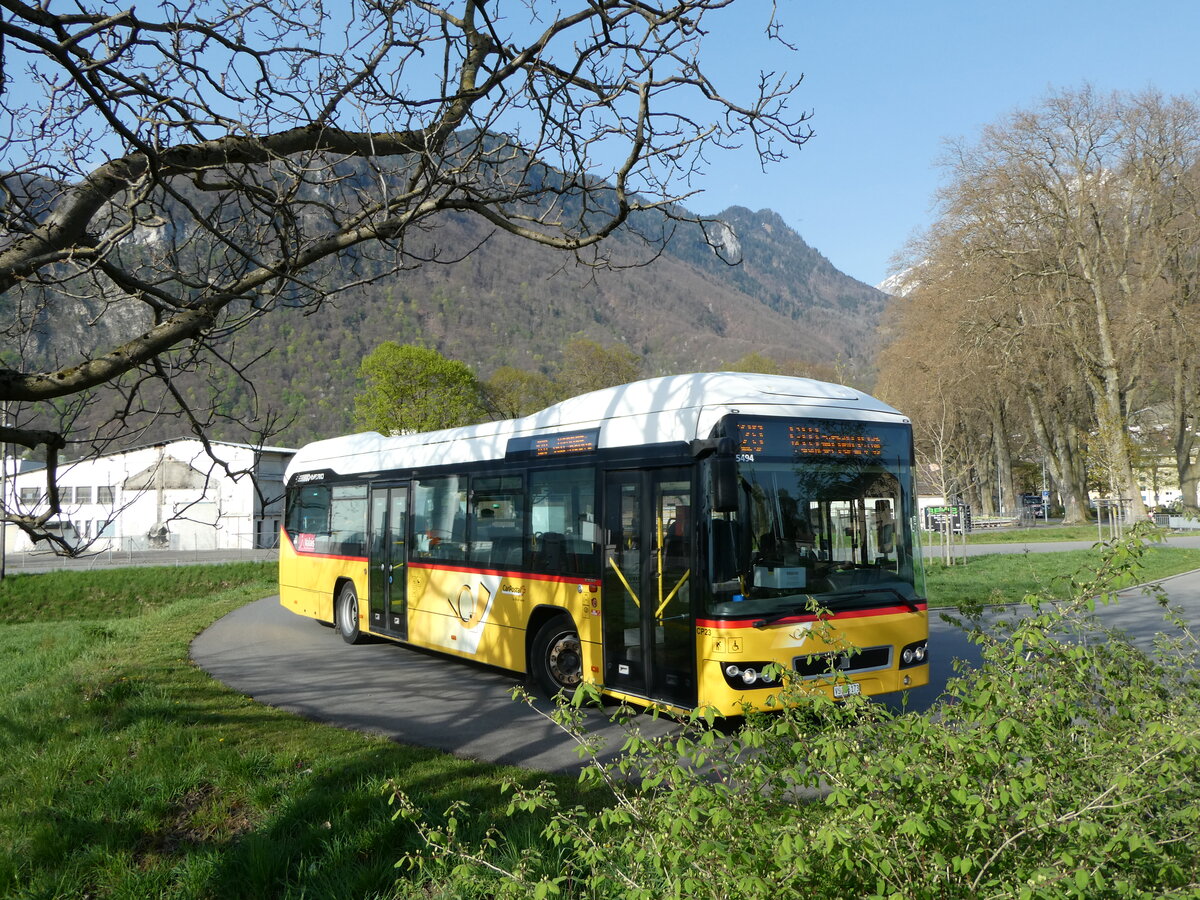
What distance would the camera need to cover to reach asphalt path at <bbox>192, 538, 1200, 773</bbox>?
25.3ft

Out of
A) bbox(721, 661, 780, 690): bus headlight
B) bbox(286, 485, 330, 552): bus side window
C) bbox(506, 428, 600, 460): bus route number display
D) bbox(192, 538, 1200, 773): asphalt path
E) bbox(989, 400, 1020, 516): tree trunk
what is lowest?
bbox(192, 538, 1200, 773): asphalt path

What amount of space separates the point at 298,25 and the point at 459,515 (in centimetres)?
629

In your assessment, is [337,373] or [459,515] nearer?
[459,515]

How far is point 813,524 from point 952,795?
5.02 m

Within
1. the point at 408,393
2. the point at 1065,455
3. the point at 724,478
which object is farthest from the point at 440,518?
the point at 408,393

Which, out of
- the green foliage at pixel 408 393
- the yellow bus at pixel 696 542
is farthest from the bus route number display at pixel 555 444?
the green foliage at pixel 408 393

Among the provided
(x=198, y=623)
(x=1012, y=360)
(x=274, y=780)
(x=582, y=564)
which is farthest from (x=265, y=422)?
(x=1012, y=360)

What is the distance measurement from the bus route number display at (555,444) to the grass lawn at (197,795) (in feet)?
11.0

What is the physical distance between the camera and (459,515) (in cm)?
1119

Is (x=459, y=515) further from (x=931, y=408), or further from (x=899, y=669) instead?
(x=931, y=408)

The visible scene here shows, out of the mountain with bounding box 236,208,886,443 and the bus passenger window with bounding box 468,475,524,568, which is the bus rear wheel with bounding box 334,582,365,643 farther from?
the mountain with bounding box 236,208,886,443

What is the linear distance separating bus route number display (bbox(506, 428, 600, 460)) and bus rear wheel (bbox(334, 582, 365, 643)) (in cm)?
488

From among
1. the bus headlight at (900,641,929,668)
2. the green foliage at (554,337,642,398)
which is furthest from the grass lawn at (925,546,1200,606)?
the green foliage at (554,337,642,398)

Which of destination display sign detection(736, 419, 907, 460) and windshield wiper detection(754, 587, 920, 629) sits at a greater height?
destination display sign detection(736, 419, 907, 460)
